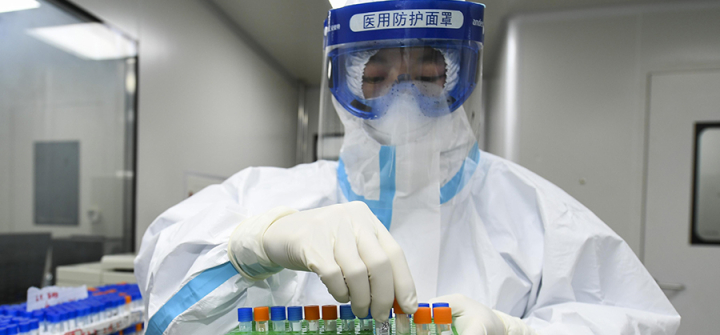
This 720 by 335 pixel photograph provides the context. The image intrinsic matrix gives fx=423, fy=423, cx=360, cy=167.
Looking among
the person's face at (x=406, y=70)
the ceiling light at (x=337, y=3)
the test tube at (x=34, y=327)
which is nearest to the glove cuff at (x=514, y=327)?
the person's face at (x=406, y=70)

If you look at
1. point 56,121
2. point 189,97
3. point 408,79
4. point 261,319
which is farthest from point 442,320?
point 189,97

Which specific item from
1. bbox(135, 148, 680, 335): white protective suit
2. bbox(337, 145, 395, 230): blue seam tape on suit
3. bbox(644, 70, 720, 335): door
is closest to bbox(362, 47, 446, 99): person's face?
bbox(337, 145, 395, 230): blue seam tape on suit

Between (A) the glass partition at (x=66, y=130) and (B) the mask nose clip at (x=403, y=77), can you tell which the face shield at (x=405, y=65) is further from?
(A) the glass partition at (x=66, y=130)

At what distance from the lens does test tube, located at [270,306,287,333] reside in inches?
24.0

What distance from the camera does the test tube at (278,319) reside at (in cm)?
61

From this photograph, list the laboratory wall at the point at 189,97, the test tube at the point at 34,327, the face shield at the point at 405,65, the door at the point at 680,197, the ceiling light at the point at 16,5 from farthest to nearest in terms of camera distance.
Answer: the door at the point at 680,197
the laboratory wall at the point at 189,97
the ceiling light at the point at 16,5
the test tube at the point at 34,327
the face shield at the point at 405,65

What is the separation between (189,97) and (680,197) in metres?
2.88

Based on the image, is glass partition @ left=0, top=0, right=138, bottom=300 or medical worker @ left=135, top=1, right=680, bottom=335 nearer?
medical worker @ left=135, top=1, right=680, bottom=335

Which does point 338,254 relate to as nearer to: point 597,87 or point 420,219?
point 420,219

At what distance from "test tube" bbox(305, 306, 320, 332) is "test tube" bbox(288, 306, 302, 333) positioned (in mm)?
12

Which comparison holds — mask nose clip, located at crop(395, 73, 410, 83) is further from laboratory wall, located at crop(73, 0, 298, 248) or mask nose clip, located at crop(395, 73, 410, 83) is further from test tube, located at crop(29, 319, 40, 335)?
laboratory wall, located at crop(73, 0, 298, 248)

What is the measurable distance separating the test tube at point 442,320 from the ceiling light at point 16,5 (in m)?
1.85

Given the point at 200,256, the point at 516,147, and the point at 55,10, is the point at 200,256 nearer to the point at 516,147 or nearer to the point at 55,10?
the point at 55,10

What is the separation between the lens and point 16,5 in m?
1.58
